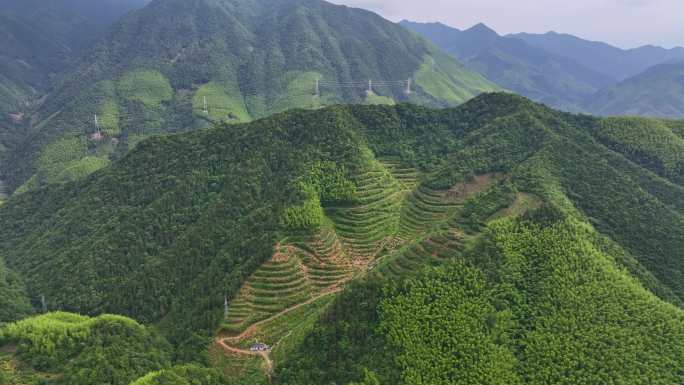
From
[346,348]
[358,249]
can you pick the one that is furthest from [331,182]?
[346,348]

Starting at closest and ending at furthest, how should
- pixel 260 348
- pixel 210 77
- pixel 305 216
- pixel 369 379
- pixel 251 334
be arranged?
pixel 369 379
pixel 260 348
pixel 251 334
pixel 305 216
pixel 210 77

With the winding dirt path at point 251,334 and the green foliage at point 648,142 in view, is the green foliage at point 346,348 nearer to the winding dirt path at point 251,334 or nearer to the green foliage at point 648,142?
the winding dirt path at point 251,334

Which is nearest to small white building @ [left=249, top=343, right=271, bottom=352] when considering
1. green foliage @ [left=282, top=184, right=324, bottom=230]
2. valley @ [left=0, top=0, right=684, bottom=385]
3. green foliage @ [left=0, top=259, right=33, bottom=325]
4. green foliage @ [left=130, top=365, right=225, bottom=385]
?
valley @ [left=0, top=0, right=684, bottom=385]

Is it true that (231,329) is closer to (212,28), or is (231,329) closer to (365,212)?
(365,212)

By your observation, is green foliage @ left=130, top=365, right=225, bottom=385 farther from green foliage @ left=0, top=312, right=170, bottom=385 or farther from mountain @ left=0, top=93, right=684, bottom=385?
green foliage @ left=0, top=312, right=170, bottom=385

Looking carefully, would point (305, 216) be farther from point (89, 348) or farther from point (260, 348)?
point (89, 348)

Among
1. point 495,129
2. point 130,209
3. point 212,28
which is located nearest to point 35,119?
point 212,28

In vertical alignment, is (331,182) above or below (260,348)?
above
